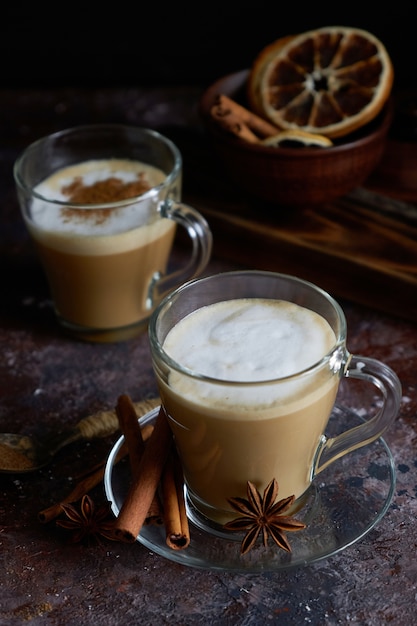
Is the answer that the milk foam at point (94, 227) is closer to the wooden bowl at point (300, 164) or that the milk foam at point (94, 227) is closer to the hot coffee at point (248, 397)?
the wooden bowl at point (300, 164)

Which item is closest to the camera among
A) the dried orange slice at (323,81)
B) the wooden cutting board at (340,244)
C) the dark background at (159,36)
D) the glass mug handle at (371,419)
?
the glass mug handle at (371,419)

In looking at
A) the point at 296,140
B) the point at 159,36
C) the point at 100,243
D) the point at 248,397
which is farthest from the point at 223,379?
the point at 159,36

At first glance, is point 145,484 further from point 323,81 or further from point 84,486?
point 323,81

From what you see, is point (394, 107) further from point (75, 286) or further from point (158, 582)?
point (158, 582)

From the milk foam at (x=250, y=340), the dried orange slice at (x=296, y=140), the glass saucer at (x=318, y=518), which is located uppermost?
the milk foam at (x=250, y=340)

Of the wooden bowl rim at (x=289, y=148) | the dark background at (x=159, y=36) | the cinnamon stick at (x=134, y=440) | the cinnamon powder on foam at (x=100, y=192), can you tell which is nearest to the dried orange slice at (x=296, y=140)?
the wooden bowl rim at (x=289, y=148)

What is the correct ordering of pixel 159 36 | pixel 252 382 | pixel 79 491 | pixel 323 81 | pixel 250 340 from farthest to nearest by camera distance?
pixel 159 36 → pixel 323 81 → pixel 79 491 → pixel 250 340 → pixel 252 382
